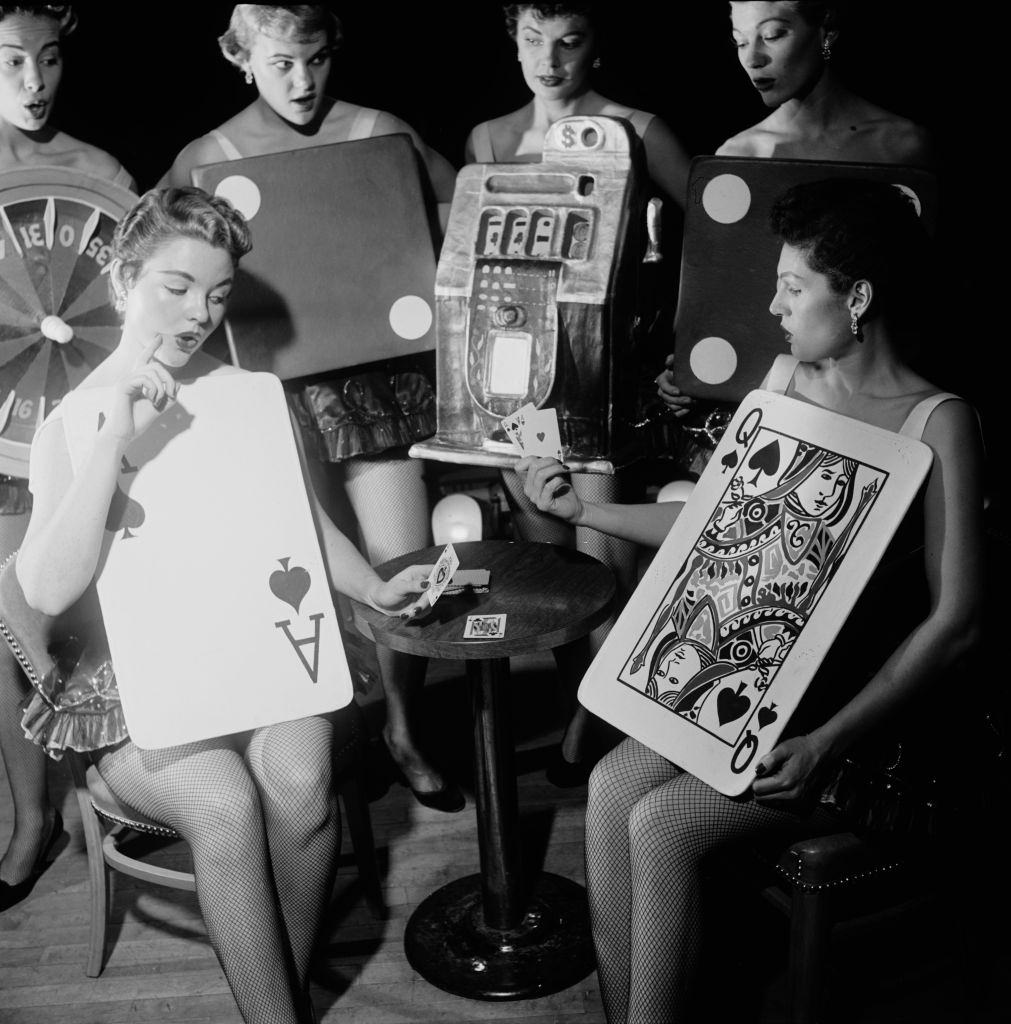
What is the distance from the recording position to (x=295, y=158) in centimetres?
258

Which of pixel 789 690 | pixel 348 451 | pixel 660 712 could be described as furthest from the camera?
pixel 348 451

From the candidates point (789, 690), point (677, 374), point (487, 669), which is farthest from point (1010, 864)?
point (677, 374)

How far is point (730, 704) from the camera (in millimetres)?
1994

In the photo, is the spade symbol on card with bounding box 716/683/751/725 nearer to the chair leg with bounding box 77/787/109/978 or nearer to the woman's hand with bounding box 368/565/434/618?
the woman's hand with bounding box 368/565/434/618

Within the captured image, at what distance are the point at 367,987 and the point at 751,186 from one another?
74.9 inches

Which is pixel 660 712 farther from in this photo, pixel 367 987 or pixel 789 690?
pixel 367 987

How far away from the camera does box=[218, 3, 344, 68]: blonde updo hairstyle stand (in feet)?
8.48

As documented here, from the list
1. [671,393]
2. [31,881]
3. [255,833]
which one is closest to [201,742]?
[255,833]

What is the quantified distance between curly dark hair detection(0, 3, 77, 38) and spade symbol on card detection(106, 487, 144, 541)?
108 centimetres

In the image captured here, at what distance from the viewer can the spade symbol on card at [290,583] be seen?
89.3 inches

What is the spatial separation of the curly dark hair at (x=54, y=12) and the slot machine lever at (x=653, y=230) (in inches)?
52.5

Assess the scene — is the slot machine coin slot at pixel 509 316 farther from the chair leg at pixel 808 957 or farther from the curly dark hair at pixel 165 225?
the chair leg at pixel 808 957

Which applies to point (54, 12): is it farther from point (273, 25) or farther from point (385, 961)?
A: point (385, 961)

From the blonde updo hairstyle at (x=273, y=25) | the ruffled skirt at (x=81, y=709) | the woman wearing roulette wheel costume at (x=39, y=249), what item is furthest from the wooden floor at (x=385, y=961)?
the blonde updo hairstyle at (x=273, y=25)
